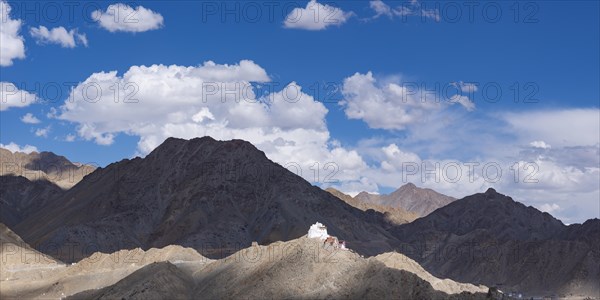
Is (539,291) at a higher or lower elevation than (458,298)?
lower

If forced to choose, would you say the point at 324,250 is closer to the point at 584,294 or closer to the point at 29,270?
the point at 29,270

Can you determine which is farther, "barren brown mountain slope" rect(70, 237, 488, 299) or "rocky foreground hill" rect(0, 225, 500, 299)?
"rocky foreground hill" rect(0, 225, 500, 299)

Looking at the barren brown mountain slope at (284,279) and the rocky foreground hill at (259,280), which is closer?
the barren brown mountain slope at (284,279)

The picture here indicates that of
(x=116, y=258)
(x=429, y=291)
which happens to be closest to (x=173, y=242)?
(x=116, y=258)

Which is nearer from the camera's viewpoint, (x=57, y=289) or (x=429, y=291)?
(x=429, y=291)

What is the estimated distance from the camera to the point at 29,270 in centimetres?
12419

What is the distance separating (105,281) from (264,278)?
32998 mm

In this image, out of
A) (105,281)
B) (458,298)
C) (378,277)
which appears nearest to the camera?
(458,298)

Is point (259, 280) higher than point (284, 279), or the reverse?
point (284, 279)

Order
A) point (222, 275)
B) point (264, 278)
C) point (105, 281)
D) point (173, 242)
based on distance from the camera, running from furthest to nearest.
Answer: point (173, 242) → point (105, 281) → point (222, 275) → point (264, 278)

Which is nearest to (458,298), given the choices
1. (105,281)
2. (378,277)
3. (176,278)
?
(378,277)

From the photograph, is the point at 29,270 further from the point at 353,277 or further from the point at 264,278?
the point at 353,277

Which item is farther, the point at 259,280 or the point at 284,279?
the point at 259,280

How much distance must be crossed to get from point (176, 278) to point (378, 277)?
90.1ft
